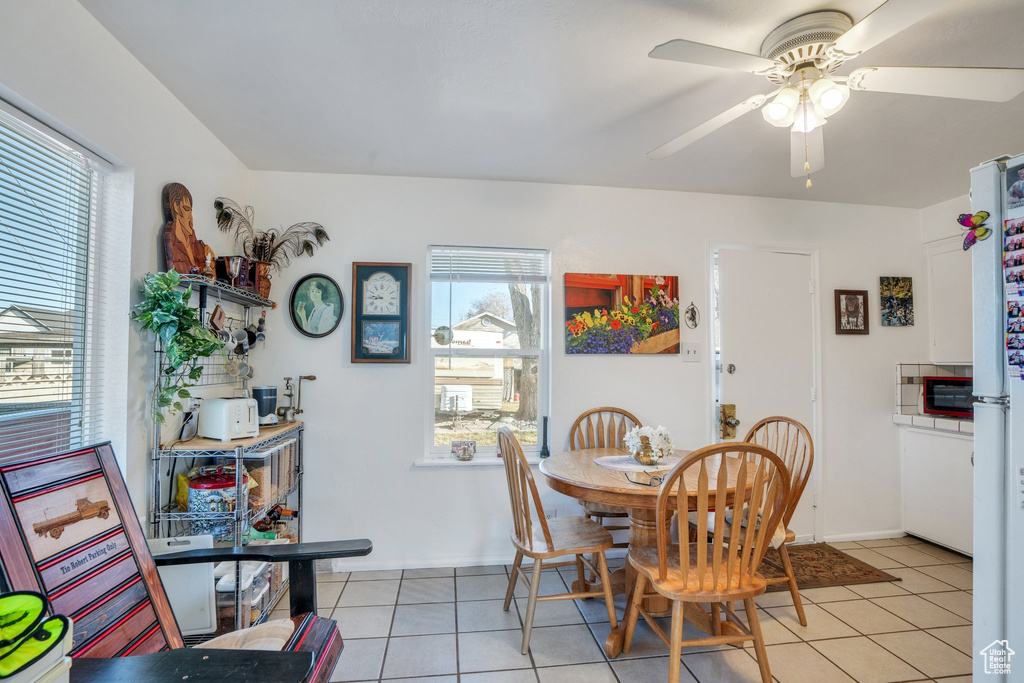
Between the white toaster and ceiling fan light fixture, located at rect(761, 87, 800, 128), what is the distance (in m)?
2.54

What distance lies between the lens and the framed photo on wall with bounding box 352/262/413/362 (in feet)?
10.2

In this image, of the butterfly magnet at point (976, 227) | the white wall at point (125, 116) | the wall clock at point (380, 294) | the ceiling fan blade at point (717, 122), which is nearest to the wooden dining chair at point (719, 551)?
the butterfly magnet at point (976, 227)

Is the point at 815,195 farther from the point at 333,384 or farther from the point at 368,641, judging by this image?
the point at 368,641

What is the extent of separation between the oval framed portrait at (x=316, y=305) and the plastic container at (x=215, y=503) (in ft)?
3.61

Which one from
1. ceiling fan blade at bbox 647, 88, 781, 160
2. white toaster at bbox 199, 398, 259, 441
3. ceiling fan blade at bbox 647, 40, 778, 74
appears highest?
ceiling fan blade at bbox 647, 40, 778, 74

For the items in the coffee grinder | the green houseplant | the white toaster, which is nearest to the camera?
the green houseplant

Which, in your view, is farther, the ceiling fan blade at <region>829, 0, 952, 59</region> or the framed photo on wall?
the framed photo on wall

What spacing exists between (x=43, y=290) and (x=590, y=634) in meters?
2.63

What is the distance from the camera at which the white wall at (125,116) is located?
1512 mm

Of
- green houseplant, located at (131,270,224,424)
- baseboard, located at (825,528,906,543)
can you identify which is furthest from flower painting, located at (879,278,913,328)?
green houseplant, located at (131,270,224,424)

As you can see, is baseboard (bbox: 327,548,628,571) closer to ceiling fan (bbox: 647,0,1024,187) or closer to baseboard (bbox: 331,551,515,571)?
baseboard (bbox: 331,551,515,571)

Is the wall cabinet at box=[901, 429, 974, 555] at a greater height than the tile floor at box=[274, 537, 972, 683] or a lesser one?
greater

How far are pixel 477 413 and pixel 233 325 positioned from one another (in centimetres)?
157

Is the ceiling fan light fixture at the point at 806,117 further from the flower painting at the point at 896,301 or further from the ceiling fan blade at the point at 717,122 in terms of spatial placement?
the flower painting at the point at 896,301
